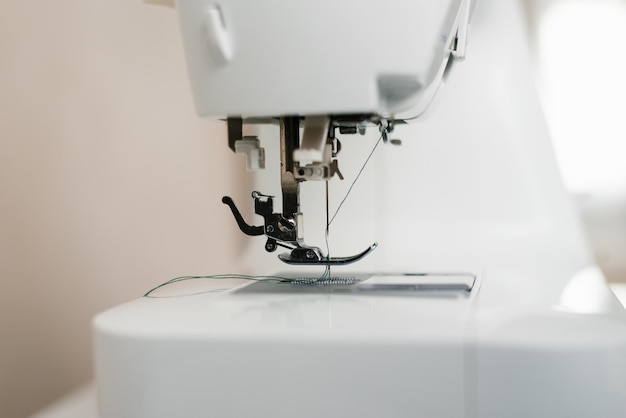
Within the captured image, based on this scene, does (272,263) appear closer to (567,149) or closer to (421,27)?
(567,149)

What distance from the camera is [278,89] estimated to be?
77 centimetres

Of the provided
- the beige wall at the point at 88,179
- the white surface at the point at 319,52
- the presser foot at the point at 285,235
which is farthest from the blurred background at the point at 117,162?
the white surface at the point at 319,52

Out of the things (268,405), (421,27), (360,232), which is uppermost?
(421,27)

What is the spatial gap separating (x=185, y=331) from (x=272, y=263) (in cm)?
65

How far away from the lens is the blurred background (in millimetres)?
1177

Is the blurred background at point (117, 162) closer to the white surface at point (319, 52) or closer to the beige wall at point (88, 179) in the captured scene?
the beige wall at point (88, 179)

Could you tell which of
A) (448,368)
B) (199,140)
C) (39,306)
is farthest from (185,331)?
(199,140)

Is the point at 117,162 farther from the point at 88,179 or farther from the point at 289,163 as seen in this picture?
the point at 289,163

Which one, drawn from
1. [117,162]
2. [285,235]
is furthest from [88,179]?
[285,235]

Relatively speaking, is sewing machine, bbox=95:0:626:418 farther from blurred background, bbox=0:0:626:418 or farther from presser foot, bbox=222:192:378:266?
blurred background, bbox=0:0:626:418

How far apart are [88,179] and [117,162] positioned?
2.4 inches

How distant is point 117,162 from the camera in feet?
4.29

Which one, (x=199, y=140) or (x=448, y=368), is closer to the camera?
(x=448, y=368)

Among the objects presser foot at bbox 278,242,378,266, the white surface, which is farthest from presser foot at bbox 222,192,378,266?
the white surface
